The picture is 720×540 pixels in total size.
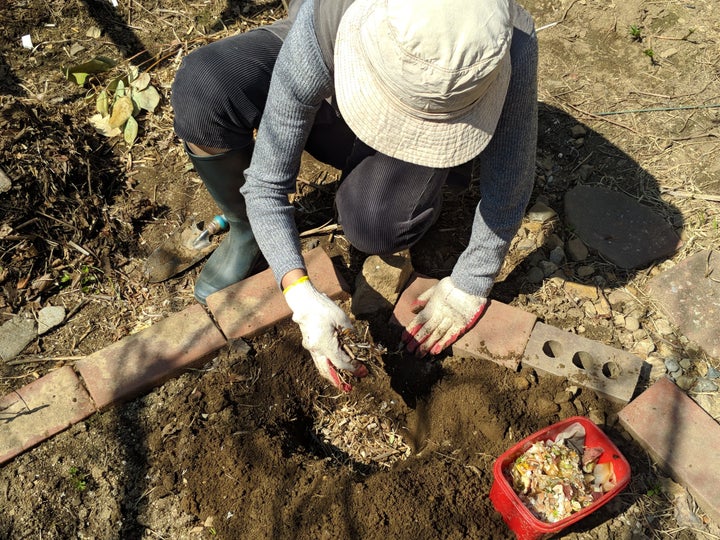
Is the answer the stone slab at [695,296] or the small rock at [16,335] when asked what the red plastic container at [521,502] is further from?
the small rock at [16,335]

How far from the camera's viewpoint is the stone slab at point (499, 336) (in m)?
2.21

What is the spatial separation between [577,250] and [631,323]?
1.27 feet

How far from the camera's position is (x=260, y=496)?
1941 mm

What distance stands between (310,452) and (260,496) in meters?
0.27

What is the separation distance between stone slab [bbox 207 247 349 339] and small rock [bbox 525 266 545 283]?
0.77 meters

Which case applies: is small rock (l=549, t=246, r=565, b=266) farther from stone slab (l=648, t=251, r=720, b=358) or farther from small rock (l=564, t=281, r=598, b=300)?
stone slab (l=648, t=251, r=720, b=358)

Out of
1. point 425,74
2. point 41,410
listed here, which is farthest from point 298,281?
point 41,410

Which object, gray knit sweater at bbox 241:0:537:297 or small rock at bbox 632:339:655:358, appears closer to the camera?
gray knit sweater at bbox 241:0:537:297

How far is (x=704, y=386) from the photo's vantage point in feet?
7.23

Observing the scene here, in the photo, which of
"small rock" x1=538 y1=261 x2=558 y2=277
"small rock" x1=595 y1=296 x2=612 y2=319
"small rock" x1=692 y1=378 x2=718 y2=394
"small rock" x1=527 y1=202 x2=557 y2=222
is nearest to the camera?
"small rock" x1=692 y1=378 x2=718 y2=394

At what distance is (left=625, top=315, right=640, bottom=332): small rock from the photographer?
2363mm

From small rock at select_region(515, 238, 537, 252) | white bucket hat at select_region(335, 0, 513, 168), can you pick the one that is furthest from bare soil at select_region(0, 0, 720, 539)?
white bucket hat at select_region(335, 0, 513, 168)

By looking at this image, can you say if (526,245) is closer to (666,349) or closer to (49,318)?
(666,349)

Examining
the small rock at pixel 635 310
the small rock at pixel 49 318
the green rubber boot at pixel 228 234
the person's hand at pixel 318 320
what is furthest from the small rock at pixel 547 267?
the small rock at pixel 49 318
